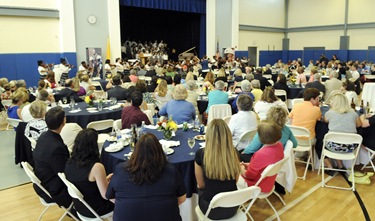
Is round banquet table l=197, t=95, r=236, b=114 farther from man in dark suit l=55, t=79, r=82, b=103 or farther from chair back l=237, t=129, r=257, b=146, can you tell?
chair back l=237, t=129, r=257, b=146

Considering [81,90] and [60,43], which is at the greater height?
[60,43]

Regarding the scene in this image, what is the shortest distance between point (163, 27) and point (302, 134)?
69.1ft

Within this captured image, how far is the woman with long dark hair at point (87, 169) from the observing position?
9.50 ft

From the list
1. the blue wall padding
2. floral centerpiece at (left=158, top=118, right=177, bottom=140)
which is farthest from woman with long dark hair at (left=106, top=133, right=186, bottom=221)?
the blue wall padding

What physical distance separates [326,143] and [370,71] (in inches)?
493

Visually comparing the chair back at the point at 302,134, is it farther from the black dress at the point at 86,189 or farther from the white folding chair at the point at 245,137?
the black dress at the point at 86,189

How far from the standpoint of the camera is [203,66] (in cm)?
1792

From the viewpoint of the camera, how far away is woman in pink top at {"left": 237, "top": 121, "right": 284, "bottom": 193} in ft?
10.9

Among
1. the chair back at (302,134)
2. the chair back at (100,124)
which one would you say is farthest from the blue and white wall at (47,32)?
the chair back at (302,134)

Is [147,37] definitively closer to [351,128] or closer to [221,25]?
[221,25]

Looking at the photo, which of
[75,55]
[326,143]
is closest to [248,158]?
[326,143]

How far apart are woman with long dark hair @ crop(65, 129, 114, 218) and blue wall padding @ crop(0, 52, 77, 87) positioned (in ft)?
40.5

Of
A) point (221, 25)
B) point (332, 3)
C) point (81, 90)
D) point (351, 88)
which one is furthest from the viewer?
point (332, 3)

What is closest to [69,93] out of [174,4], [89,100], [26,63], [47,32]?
[89,100]
